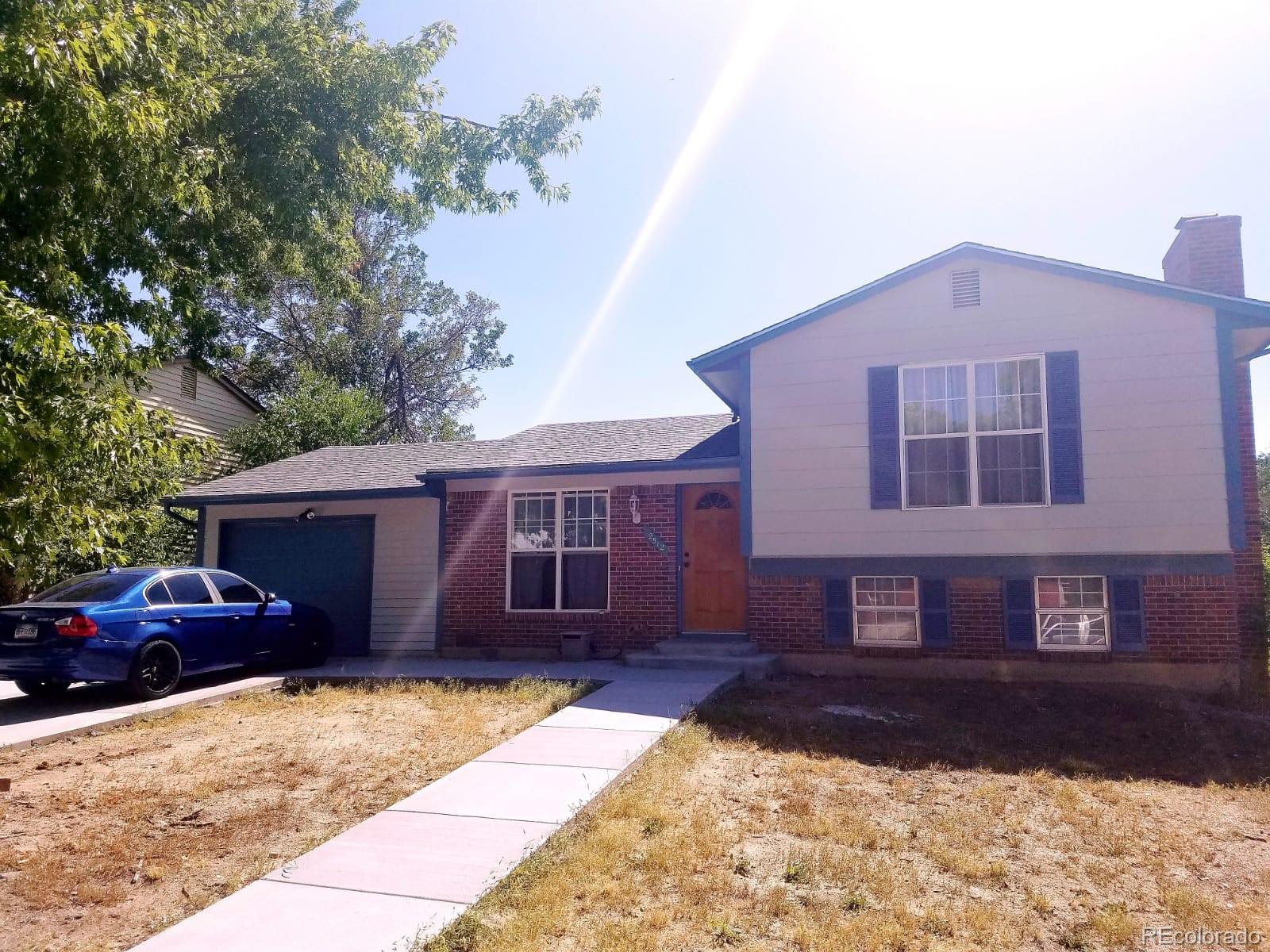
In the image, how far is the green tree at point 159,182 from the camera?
5184mm

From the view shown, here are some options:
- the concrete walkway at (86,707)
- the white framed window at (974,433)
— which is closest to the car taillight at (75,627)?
the concrete walkway at (86,707)

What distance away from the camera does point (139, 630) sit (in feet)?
29.3

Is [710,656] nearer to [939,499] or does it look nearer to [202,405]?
[939,499]

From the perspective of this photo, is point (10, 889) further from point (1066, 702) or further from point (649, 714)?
point (1066, 702)

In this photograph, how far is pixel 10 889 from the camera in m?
4.22

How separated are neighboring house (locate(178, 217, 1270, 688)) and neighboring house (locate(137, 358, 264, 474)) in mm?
12685

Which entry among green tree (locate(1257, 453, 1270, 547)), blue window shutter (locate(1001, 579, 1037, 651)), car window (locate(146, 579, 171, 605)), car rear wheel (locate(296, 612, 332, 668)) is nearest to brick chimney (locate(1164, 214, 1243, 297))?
blue window shutter (locate(1001, 579, 1037, 651))

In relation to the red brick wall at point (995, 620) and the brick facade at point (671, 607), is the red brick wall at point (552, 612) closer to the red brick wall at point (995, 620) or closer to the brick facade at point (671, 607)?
the brick facade at point (671, 607)

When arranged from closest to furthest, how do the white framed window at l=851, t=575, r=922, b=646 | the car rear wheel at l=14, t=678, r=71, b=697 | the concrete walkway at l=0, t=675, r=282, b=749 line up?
the concrete walkway at l=0, t=675, r=282, b=749 < the car rear wheel at l=14, t=678, r=71, b=697 < the white framed window at l=851, t=575, r=922, b=646

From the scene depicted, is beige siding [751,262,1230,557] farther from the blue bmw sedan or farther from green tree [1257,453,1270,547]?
green tree [1257,453,1270,547]

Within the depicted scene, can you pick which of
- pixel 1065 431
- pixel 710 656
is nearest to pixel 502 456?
pixel 710 656

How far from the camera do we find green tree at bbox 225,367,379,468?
901 inches

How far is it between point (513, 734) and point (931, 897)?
412 centimetres

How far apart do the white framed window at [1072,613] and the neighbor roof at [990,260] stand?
3.41m
